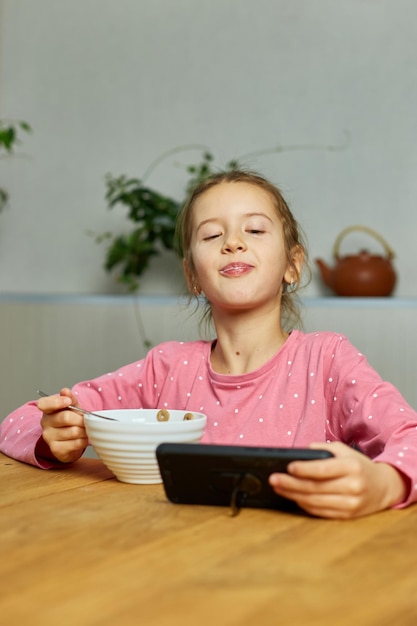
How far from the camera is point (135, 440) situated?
3.40 feet

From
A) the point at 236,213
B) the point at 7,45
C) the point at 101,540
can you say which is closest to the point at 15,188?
the point at 7,45


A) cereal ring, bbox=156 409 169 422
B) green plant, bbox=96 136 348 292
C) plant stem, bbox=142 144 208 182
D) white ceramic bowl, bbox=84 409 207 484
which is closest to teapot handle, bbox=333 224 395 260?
green plant, bbox=96 136 348 292

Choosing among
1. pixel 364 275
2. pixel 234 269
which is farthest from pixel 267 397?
pixel 364 275

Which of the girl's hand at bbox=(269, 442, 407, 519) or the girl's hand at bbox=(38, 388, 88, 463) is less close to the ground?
the girl's hand at bbox=(269, 442, 407, 519)

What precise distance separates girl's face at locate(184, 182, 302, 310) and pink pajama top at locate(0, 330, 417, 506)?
0.37 ft

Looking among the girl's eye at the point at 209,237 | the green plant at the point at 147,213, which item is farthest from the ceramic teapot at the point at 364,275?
the girl's eye at the point at 209,237

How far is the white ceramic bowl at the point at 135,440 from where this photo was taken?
1028 mm

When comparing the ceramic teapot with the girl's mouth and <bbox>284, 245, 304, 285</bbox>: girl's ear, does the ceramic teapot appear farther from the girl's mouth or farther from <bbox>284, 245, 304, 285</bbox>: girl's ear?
the girl's mouth

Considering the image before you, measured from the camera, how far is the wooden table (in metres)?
0.59

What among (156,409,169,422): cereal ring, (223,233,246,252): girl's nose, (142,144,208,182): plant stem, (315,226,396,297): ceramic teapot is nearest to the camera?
(156,409,169,422): cereal ring

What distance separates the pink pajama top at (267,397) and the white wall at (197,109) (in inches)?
79.2

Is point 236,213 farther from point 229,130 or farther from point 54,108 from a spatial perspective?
point 54,108

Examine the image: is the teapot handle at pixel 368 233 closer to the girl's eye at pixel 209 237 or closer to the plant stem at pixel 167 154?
the plant stem at pixel 167 154

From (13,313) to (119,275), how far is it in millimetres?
519
